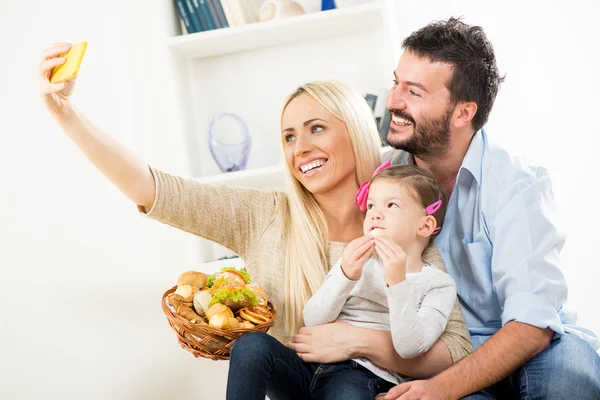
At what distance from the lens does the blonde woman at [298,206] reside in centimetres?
184

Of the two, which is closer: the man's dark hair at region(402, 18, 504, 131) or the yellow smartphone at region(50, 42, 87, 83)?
the yellow smartphone at region(50, 42, 87, 83)

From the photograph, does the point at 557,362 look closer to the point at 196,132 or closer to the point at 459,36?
the point at 459,36

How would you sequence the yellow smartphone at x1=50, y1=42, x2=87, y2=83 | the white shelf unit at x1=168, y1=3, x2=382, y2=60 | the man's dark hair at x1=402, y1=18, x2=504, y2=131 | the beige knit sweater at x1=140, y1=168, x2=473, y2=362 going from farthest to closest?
the white shelf unit at x1=168, y1=3, x2=382, y2=60, the man's dark hair at x1=402, y1=18, x2=504, y2=131, the beige knit sweater at x1=140, y1=168, x2=473, y2=362, the yellow smartphone at x1=50, y1=42, x2=87, y2=83

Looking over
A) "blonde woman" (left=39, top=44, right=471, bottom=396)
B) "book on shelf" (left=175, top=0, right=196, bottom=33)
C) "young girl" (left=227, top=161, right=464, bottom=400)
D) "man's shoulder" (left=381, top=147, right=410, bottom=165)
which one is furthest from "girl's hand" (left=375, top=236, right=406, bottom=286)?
"book on shelf" (left=175, top=0, right=196, bottom=33)

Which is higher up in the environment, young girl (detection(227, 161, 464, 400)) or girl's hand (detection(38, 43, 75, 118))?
girl's hand (detection(38, 43, 75, 118))

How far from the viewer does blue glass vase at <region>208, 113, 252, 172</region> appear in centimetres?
279

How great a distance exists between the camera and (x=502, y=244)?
6.35ft

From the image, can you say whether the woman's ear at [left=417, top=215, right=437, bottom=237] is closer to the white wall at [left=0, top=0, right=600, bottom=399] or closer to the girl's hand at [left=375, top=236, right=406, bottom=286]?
the girl's hand at [left=375, top=236, right=406, bottom=286]

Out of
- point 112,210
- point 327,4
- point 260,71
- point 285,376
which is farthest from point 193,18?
point 285,376

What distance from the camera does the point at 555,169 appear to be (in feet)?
9.37

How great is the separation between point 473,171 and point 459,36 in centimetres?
43

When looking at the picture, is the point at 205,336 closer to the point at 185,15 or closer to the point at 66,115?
the point at 66,115

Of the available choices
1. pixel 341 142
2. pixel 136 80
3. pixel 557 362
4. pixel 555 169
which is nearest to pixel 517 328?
pixel 557 362

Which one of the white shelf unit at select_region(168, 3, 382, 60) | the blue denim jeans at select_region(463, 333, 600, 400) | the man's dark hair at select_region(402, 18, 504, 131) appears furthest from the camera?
the white shelf unit at select_region(168, 3, 382, 60)
